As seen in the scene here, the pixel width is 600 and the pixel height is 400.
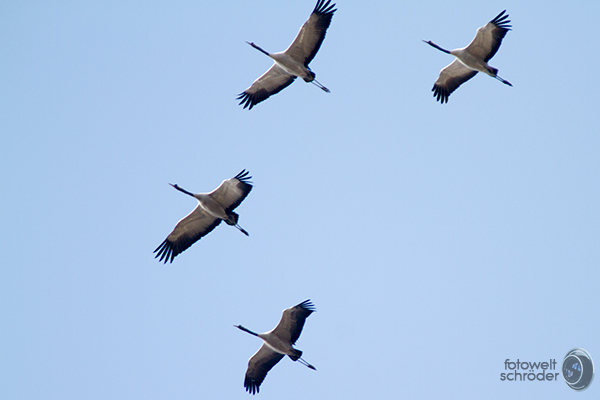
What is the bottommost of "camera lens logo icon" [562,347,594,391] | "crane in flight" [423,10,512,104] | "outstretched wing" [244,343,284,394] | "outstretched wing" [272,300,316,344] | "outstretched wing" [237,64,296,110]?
"outstretched wing" [244,343,284,394]

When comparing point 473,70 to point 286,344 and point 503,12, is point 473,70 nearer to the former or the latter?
point 503,12

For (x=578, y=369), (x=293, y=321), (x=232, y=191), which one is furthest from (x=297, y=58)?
(x=578, y=369)

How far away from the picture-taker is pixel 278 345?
69.3ft

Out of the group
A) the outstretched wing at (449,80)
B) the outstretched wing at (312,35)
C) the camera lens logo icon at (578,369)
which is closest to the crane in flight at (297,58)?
the outstretched wing at (312,35)

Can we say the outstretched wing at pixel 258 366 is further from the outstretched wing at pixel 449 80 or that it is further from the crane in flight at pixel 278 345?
the outstretched wing at pixel 449 80

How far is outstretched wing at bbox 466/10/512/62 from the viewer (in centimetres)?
2280

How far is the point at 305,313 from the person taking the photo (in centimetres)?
2075

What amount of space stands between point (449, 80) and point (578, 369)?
9444 mm

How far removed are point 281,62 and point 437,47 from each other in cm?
489

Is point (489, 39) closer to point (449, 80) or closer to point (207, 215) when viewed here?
point (449, 80)

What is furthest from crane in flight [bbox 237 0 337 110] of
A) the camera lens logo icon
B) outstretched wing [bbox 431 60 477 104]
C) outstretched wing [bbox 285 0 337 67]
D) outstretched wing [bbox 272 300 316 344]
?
the camera lens logo icon

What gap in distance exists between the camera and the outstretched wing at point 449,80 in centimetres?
2478

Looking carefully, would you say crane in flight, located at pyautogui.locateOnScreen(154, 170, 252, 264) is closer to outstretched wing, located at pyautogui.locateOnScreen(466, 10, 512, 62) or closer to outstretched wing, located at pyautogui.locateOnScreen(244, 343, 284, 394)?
outstretched wing, located at pyautogui.locateOnScreen(244, 343, 284, 394)

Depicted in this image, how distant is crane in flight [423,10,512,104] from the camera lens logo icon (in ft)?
27.5
